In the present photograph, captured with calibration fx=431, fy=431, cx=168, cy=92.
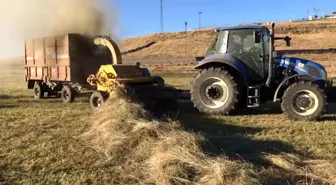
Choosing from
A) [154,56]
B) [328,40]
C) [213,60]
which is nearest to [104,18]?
[213,60]

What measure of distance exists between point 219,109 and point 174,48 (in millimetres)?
38266

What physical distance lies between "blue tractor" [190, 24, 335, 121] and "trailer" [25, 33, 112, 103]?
3514mm

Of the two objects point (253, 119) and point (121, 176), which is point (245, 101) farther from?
point (121, 176)

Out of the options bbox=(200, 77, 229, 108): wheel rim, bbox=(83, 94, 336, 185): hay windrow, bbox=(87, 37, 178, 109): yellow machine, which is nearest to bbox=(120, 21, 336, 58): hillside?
bbox=(87, 37, 178, 109): yellow machine

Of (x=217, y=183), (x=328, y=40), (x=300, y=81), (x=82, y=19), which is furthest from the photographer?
(x=328, y=40)

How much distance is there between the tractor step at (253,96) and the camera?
945 centimetres

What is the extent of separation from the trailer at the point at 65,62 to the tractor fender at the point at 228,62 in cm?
351

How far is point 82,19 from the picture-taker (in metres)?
14.0

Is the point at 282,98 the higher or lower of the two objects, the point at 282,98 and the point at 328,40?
the lower

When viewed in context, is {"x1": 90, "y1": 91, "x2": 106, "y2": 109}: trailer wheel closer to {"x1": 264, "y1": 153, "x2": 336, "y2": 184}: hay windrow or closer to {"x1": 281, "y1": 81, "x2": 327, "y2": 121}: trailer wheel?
{"x1": 281, "y1": 81, "x2": 327, "y2": 121}: trailer wheel

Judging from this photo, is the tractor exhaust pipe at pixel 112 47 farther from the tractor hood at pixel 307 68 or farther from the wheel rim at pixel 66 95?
the tractor hood at pixel 307 68

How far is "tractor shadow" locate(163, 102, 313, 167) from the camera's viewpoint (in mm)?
6016

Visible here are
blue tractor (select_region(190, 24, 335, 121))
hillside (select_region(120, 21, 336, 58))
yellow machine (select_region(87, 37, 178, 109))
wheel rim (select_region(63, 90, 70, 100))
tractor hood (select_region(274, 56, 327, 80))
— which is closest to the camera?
blue tractor (select_region(190, 24, 335, 121))

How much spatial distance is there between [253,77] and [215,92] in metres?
0.93
